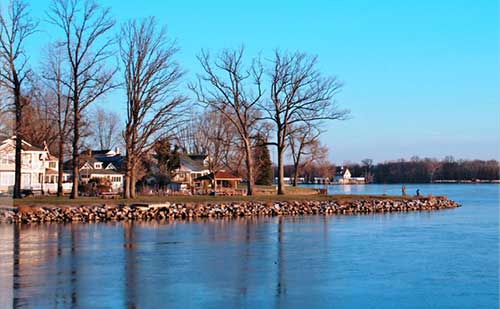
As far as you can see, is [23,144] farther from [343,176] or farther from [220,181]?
[343,176]

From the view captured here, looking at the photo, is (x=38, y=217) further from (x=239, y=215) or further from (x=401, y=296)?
(x=401, y=296)

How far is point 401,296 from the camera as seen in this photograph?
1373 centimetres

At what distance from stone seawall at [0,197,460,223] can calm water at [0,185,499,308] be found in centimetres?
583

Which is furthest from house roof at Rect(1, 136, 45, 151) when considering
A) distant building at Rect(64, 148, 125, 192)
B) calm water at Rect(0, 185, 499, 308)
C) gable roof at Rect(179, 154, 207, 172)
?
calm water at Rect(0, 185, 499, 308)

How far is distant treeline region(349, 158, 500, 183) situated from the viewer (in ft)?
601

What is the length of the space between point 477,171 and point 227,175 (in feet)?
462

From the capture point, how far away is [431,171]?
181m

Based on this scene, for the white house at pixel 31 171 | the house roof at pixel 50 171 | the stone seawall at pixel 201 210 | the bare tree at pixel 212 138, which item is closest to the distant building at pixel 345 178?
the bare tree at pixel 212 138

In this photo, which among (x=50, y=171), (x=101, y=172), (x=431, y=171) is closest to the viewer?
(x=50, y=171)

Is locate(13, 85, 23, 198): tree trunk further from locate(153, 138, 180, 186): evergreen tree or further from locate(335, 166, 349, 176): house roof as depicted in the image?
locate(335, 166, 349, 176): house roof

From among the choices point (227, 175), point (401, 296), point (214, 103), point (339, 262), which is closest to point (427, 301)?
point (401, 296)

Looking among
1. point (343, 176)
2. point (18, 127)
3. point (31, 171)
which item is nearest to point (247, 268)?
point (18, 127)

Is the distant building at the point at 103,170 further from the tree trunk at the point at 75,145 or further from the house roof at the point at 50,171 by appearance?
the tree trunk at the point at 75,145

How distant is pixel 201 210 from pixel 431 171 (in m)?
150
